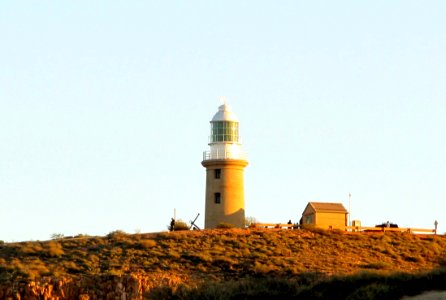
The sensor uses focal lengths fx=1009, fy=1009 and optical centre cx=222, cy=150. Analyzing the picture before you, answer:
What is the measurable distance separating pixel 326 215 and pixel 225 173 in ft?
22.2

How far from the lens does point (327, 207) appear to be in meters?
61.0

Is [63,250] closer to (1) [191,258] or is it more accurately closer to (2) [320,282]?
(1) [191,258]

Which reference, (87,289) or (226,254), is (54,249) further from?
(87,289)

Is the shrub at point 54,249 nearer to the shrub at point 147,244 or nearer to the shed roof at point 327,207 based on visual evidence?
the shrub at point 147,244

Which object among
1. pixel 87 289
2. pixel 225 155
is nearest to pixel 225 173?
pixel 225 155

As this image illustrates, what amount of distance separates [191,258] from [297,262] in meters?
5.43

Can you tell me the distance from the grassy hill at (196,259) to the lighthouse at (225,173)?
2232mm

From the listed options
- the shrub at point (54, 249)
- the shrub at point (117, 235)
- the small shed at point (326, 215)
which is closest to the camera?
the shrub at point (54, 249)

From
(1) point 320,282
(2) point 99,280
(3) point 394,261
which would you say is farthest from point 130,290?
(3) point 394,261

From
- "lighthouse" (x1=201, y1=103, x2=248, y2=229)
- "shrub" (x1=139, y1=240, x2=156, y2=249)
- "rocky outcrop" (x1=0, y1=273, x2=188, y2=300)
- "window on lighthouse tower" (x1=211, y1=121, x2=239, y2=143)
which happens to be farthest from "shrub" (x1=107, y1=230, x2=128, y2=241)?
"rocky outcrop" (x1=0, y1=273, x2=188, y2=300)

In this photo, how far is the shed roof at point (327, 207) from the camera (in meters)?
60.7

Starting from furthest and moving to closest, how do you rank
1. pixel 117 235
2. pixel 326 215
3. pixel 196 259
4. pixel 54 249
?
pixel 326 215, pixel 117 235, pixel 54 249, pixel 196 259

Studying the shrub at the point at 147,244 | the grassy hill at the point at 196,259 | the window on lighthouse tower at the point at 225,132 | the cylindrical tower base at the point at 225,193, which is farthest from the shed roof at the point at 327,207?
the shrub at the point at 147,244

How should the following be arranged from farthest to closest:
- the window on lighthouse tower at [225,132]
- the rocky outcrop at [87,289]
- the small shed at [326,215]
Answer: the small shed at [326,215], the window on lighthouse tower at [225,132], the rocky outcrop at [87,289]
